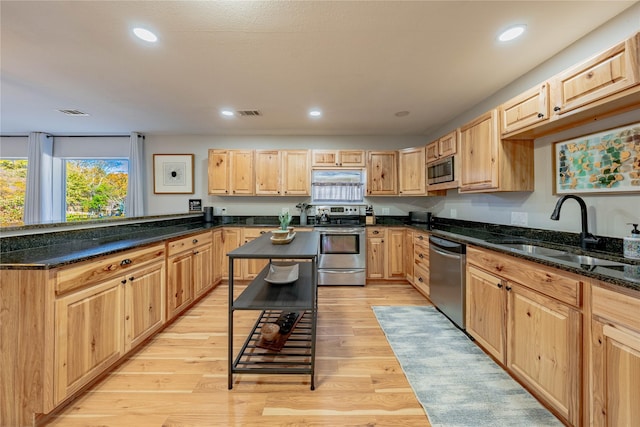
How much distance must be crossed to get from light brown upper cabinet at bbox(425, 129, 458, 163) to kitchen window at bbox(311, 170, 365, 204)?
1130mm

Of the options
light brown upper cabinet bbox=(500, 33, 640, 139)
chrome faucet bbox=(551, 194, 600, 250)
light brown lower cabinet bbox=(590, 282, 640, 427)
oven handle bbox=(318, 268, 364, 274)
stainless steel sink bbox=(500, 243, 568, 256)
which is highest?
light brown upper cabinet bbox=(500, 33, 640, 139)

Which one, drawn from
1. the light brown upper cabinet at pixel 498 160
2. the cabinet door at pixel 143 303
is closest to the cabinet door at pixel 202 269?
the cabinet door at pixel 143 303

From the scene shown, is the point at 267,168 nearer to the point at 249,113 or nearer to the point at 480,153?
the point at 249,113

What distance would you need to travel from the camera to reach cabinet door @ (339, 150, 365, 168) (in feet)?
14.4

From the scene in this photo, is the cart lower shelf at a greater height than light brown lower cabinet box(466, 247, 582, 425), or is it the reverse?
light brown lower cabinet box(466, 247, 582, 425)

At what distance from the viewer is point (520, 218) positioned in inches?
103

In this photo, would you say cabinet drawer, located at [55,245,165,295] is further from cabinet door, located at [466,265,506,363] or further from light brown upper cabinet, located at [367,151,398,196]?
light brown upper cabinet, located at [367,151,398,196]

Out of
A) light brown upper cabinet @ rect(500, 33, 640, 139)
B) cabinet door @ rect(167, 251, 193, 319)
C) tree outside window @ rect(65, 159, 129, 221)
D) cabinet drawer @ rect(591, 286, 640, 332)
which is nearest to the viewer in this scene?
cabinet drawer @ rect(591, 286, 640, 332)

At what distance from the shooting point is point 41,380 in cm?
147

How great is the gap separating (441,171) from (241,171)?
311cm

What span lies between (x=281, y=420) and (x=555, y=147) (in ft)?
9.74

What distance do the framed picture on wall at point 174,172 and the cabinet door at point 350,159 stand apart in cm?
274

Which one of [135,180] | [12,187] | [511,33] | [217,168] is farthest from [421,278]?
[12,187]

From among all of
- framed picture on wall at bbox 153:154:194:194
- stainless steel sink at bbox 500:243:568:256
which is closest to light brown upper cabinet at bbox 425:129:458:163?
stainless steel sink at bbox 500:243:568:256
